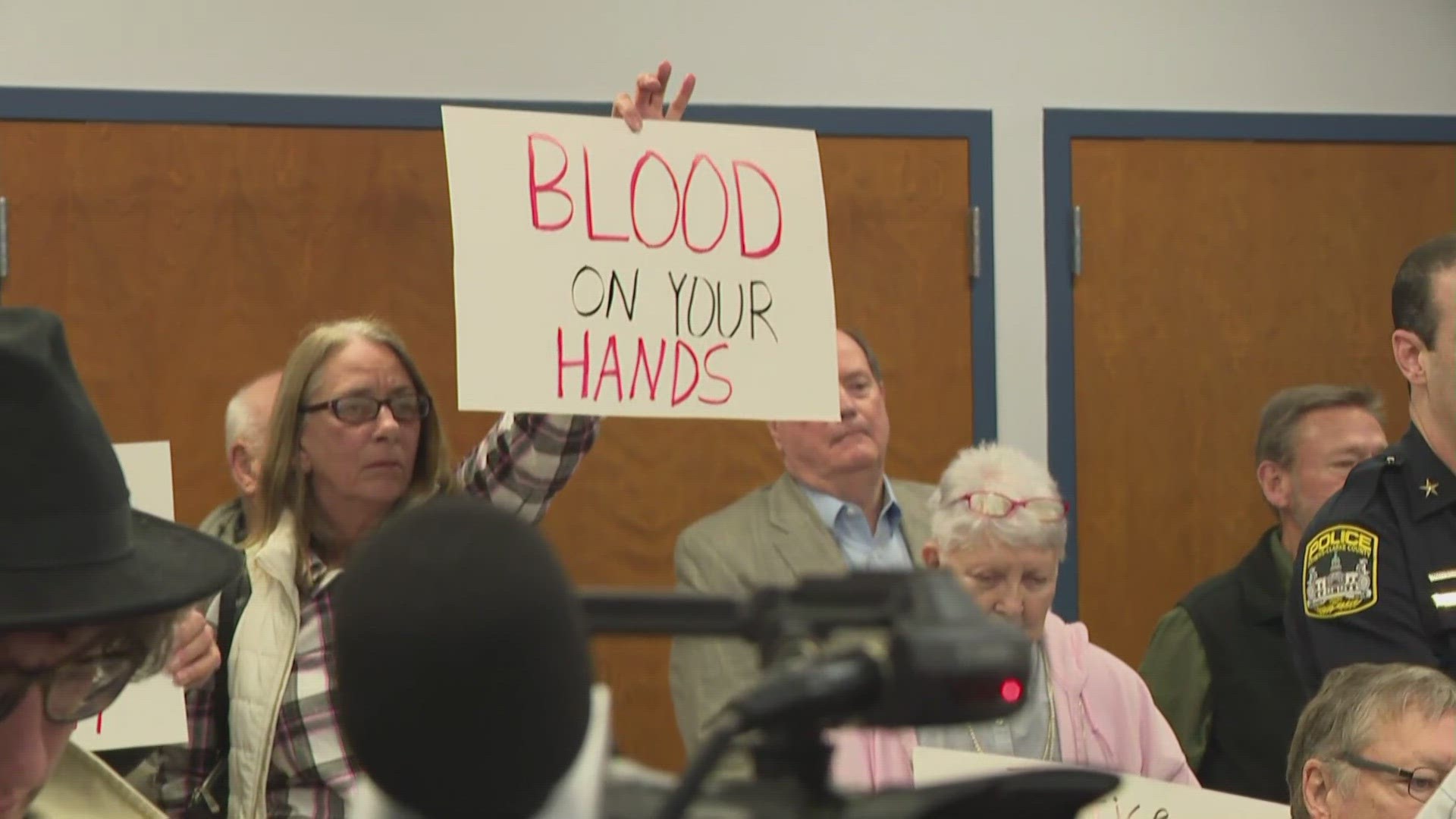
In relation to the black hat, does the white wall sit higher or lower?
higher

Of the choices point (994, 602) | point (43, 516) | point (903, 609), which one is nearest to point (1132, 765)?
point (994, 602)

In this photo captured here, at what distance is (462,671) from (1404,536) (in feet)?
7.28

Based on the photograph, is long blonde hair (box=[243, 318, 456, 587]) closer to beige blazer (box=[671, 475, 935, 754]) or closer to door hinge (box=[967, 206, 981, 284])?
beige blazer (box=[671, 475, 935, 754])

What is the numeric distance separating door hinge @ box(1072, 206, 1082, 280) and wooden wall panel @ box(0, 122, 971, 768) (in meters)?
0.28

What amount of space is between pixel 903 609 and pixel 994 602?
2.21 metres

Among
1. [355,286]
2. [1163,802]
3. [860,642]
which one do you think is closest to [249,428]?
[355,286]

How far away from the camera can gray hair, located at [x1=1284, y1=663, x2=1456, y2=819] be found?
7.75 feet

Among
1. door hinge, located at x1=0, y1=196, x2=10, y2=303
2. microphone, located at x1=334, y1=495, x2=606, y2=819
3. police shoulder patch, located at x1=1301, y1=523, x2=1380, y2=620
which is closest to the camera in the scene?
microphone, located at x1=334, y1=495, x2=606, y2=819

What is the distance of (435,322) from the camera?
423cm

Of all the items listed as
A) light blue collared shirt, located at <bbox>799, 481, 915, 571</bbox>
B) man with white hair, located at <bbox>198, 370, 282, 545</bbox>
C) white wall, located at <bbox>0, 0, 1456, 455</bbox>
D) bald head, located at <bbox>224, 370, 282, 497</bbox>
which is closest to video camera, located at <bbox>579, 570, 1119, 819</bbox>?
light blue collared shirt, located at <bbox>799, 481, 915, 571</bbox>

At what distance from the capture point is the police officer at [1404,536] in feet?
8.56

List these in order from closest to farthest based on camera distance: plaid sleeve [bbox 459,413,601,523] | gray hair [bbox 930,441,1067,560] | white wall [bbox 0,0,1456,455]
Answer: plaid sleeve [bbox 459,413,601,523] < gray hair [bbox 930,441,1067,560] < white wall [bbox 0,0,1456,455]

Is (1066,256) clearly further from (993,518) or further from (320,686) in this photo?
(320,686)

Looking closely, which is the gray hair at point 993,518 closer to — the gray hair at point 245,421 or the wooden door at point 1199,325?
the gray hair at point 245,421
